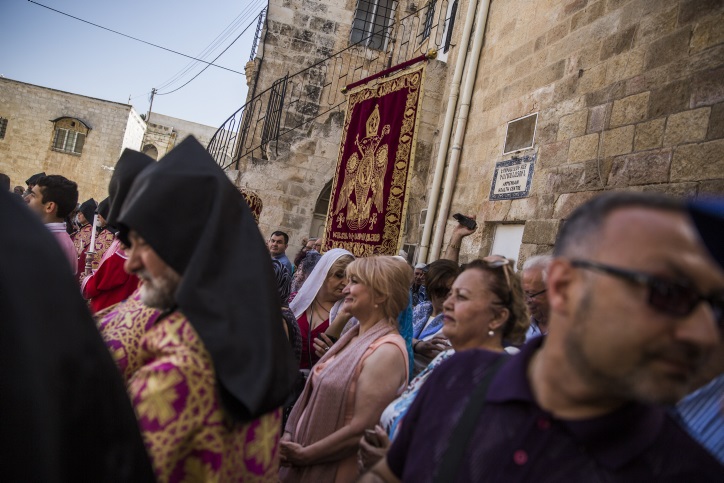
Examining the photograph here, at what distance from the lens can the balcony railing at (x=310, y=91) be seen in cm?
1059

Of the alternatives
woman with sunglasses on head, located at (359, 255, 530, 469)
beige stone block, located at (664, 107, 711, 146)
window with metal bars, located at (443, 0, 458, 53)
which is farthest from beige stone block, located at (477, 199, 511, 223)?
woman with sunglasses on head, located at (359, 255, 530, 469)

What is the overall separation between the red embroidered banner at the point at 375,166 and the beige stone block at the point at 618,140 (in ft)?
11.4

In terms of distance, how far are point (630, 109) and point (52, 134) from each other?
30973 millimetres

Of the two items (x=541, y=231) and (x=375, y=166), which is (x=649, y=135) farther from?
(x=375, y=166)

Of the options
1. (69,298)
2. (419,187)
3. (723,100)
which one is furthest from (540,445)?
(419,187)

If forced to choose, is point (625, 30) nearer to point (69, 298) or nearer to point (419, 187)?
point (419, 187)

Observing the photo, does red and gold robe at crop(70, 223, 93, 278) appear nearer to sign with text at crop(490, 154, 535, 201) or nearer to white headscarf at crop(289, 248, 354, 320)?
white headscarf at crop(289, 248, 354, 320)

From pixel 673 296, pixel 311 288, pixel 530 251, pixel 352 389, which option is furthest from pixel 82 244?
pixel 673 296

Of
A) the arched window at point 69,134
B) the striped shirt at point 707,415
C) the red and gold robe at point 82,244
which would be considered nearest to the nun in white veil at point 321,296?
the striped shirt at point 707,415

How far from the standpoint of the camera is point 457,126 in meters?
7.52

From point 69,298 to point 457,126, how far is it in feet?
23.5

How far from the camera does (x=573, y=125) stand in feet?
16.7

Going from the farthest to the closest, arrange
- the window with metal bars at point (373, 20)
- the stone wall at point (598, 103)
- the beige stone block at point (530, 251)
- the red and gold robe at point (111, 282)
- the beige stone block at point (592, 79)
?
the window with metal bars at point (373, 20), the beige stone block at point (530, 251), the beige stone block at point (592, 79), the stone wall at point (598, 103), the red and gold robe at point (111, 282)

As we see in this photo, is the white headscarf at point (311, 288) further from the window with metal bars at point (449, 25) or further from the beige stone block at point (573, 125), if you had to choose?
the window with metal bars at point (449, 25)
